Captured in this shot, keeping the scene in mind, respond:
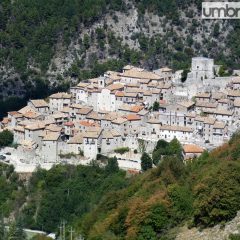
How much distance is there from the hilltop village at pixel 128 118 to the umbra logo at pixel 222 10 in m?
23.1

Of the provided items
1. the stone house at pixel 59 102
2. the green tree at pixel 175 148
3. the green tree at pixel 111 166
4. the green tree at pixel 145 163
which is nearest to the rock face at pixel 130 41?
the stone house at pixel 59 102

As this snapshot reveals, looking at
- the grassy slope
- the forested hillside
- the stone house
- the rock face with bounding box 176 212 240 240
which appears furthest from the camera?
the forested hillside

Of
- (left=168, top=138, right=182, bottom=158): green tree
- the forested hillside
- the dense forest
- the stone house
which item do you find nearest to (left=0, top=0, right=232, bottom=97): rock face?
the forested hillside

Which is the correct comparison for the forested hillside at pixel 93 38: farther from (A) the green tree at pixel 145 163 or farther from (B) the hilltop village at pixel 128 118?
(A) the green tree at pixel 145 163

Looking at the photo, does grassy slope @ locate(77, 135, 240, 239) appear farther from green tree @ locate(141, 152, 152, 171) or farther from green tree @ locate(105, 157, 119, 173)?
green tree @ locate(105, 157, 119, 173)

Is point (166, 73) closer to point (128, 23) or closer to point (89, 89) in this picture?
point (89, 89)

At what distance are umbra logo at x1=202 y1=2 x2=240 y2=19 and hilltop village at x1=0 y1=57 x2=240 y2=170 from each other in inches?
908

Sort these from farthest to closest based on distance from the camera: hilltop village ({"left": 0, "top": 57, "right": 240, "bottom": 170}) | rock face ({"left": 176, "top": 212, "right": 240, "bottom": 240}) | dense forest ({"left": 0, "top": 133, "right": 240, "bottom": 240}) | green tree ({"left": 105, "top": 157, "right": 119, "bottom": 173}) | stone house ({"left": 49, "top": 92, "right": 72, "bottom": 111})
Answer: stone house ({"left": 49, "top": 92, "right": 72, "bottom": 111}) → hilltop village ({"left": 0, "top": 57, "right": 240, "bottom": 170}) → green tree ({"left": 105, "top": 157, "right": 119, "bottom": 173}) → dense forest ({"left": 0, "top": 133, "right": 240, "bottom": 240}) → rock face ({"left": 176, "top": 212, "right": 240, "bottom": 240})

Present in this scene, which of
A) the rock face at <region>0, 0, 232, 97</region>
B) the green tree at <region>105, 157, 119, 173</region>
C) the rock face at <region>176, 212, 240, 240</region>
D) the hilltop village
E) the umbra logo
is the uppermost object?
the umbra logo

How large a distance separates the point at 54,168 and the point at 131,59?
95.9ft

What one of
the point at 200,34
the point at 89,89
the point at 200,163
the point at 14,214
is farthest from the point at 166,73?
the point at 200,34

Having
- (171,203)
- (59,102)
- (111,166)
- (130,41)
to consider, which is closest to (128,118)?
(111,166)

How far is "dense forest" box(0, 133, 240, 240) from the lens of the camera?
2794cm

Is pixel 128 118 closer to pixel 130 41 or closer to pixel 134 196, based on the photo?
pixel 134 196
